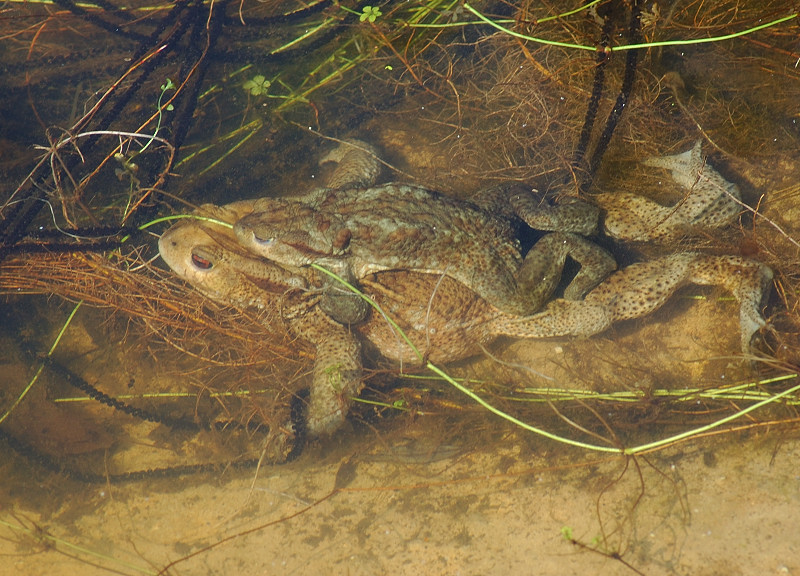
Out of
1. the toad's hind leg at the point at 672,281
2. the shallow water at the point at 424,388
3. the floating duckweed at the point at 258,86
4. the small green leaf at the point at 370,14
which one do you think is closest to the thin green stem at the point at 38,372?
the shallow water at the point at 424,388

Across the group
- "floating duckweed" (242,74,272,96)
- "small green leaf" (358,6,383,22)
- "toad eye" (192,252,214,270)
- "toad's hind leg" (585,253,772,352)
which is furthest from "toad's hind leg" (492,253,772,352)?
"floating duckweed" (242,74,272,96)

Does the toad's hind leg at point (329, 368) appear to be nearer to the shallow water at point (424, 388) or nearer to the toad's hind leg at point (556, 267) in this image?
the shallow water at point (424, 388)

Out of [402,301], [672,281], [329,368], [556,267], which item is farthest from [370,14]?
[672,281]

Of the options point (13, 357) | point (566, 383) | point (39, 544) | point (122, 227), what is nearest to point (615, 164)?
point (566, 383)

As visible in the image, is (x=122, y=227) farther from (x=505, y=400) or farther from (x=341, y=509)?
(x=505, y=400)

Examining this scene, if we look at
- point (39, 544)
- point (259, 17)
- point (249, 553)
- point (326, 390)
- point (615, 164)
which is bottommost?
point (39, 544)

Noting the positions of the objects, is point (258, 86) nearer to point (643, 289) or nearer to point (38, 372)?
point (38, 372)
